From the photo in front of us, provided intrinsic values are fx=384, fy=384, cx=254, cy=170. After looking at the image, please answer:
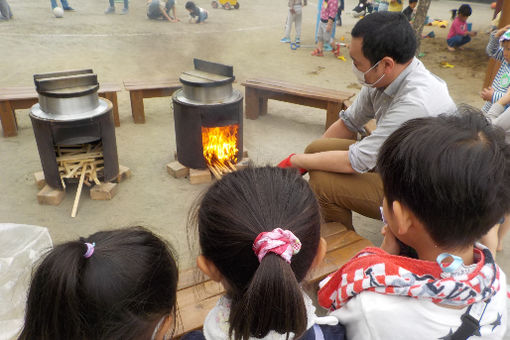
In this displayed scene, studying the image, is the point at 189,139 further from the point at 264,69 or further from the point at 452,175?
the point at 264,69

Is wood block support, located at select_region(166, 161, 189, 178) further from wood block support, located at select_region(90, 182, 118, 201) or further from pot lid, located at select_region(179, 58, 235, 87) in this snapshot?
pot lid, located at select_region(179, 58, 235, 87)

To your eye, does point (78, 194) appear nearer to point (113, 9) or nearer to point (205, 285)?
point (205, 285)

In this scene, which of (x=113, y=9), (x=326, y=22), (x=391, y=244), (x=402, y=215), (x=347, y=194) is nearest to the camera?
(x=402, y=215)

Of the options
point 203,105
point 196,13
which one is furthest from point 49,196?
point 196,13

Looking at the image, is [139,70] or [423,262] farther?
[139,70]

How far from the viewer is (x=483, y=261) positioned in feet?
3.65

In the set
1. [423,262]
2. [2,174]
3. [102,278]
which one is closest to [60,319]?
[102,278]

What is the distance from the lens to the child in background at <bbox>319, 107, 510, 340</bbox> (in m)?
1.03

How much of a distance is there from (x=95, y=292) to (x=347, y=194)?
1.76 m

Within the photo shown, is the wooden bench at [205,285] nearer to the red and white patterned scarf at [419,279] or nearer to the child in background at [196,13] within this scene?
the red and white patterned scarf at [419,279]

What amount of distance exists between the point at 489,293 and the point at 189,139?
2762 millimetres

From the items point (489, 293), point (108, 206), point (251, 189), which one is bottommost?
point (108, 206)

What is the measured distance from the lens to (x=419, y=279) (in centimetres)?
107

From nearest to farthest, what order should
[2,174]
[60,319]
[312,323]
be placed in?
[60,319] → [312,323] → [2,174]
